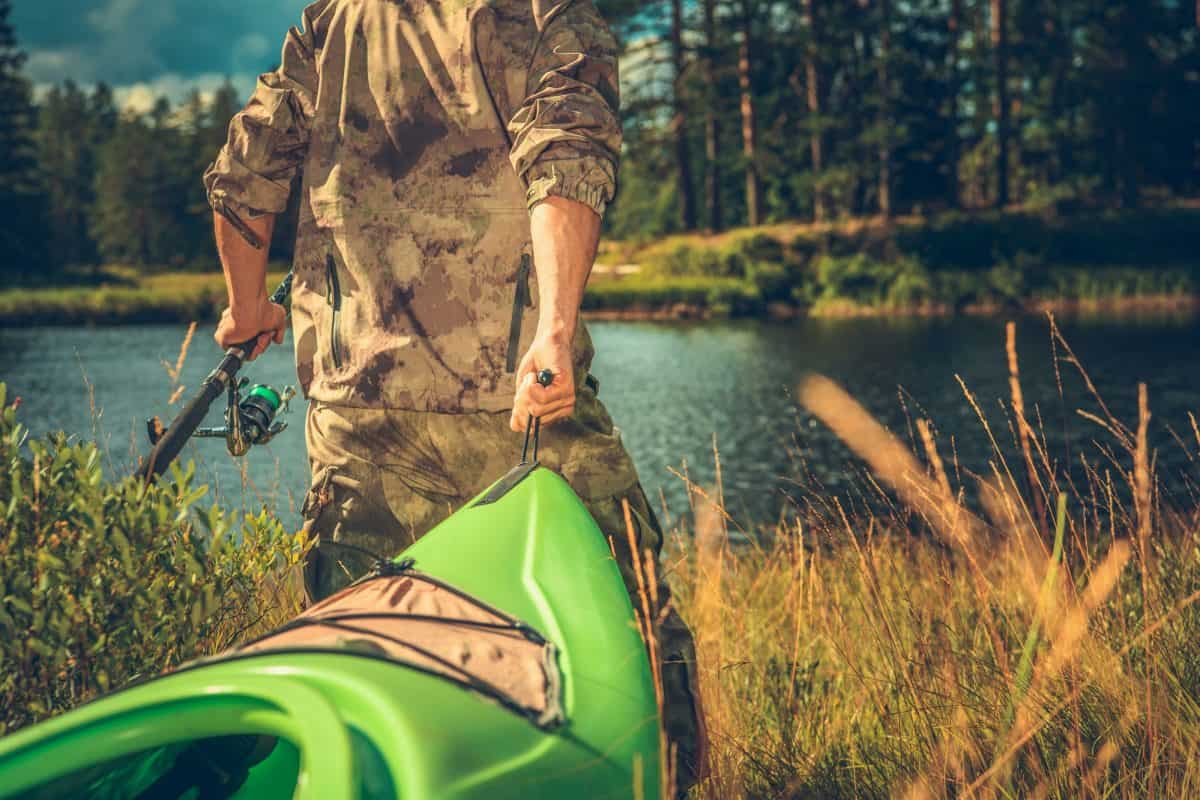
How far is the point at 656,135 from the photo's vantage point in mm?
44469

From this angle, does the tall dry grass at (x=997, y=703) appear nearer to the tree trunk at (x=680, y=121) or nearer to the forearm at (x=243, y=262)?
the forearm at (x=243, y=262)

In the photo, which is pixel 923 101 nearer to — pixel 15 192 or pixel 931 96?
pixel 931 96

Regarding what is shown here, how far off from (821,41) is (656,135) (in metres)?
8.02

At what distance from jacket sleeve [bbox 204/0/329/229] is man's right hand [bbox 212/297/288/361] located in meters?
0.23

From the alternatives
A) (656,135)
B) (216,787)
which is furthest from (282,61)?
(656,135)

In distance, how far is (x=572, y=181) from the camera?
7.01ft

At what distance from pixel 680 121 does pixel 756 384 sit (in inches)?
1030

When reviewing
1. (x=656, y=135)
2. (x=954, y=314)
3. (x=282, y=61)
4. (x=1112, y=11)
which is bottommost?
(x=954, y=314)

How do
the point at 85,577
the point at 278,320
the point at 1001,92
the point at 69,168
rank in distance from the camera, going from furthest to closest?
the point at 69,168
the point at 1001,92
the point at 278,320
the point at 85,577

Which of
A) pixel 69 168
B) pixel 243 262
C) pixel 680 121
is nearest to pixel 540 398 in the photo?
pixel 243 262

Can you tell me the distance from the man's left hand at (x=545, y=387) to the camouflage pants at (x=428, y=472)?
13.1 inches

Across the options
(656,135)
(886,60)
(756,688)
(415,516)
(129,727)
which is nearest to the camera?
(129,727)

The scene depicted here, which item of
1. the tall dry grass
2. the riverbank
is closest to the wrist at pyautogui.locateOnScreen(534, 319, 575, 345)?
the tall dry grass

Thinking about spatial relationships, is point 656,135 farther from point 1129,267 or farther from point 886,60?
point 1129,267
